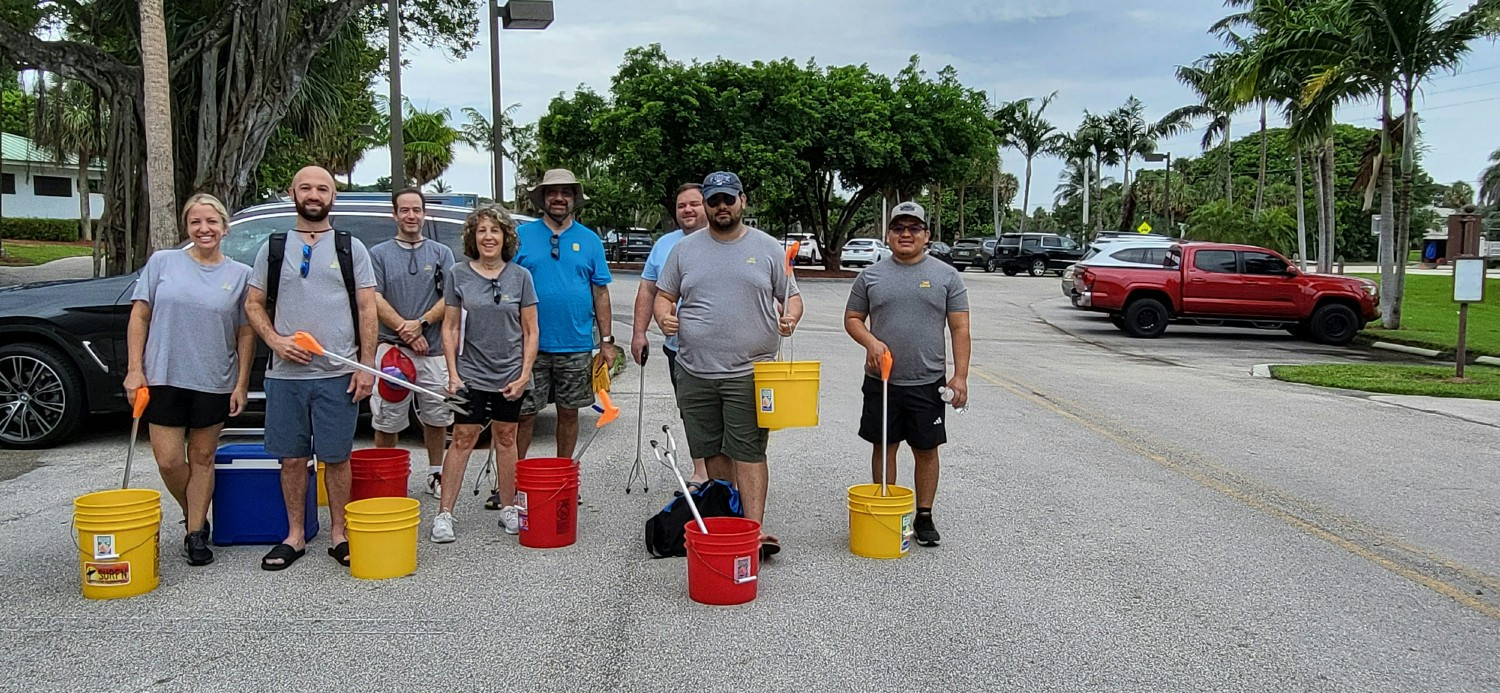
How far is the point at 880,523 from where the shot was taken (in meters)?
5.36

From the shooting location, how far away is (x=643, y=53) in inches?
1396

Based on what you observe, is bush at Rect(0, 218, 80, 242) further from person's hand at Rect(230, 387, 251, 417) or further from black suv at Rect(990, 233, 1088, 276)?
person's hand at Rect(230, 387, 251, 417)

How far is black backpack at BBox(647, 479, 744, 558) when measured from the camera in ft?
17.7

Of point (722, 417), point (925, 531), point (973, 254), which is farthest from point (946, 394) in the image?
point (973, 254)

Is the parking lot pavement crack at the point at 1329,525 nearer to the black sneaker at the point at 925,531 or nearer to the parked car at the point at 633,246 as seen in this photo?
the black sneaker at the point at 925,531

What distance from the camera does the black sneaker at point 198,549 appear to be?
5145 millimetres

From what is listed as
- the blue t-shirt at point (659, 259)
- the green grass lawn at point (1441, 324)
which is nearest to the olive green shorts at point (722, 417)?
the blue t-shirt at point (659, 259)

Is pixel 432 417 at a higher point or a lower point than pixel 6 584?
higher

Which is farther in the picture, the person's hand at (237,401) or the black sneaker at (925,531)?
the black sneaker at (925,531)

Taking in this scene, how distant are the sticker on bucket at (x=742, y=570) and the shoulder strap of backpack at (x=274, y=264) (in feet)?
8.23

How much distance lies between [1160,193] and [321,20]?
246 ft

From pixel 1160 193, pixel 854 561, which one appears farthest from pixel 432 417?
pixel 1160 193

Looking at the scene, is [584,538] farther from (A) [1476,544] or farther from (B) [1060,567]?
(A) [1476,544]

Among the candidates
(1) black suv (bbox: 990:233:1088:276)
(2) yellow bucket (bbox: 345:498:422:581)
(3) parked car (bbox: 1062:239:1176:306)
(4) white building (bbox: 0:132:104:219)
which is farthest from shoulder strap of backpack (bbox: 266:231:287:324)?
(4) white building (bbox: 0:132:104:219)
